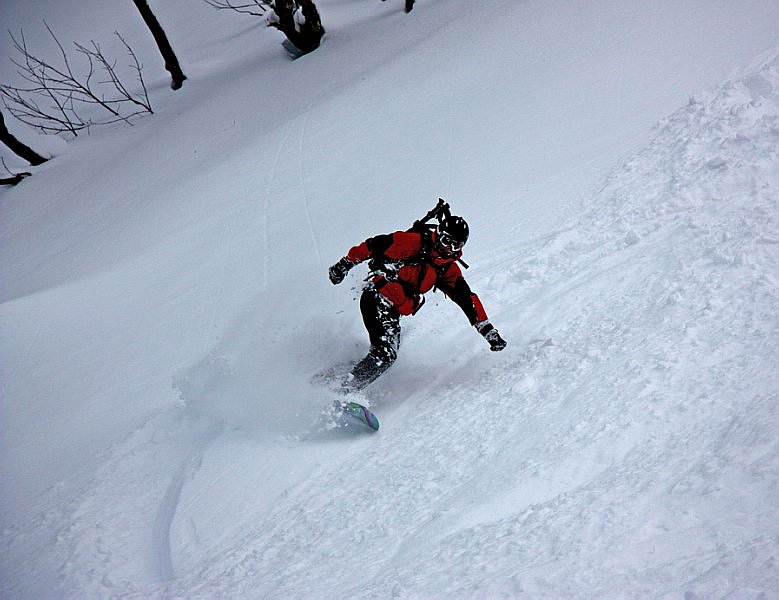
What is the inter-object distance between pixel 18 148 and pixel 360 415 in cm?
1473

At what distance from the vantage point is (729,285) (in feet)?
13.5

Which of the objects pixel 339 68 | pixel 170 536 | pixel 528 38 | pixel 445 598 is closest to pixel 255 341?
pixel 170 536

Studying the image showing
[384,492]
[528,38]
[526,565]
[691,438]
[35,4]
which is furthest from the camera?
[35,4]

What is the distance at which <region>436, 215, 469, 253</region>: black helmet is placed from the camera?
434 cm

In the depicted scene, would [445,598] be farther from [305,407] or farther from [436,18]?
[436,18]

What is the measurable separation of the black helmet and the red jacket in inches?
4.2

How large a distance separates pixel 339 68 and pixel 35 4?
20882mm

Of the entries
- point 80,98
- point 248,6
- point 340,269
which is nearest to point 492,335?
point 340,269

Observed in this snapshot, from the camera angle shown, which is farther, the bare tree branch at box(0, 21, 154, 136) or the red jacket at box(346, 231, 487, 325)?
the bare tree branch at box(0, 21, 154, 136)

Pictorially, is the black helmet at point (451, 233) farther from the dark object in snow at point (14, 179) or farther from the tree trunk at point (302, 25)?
the dark object in snow at point (14, 179)

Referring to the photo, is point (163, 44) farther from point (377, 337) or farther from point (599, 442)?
point (599, 442)

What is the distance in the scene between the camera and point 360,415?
14.4 feet

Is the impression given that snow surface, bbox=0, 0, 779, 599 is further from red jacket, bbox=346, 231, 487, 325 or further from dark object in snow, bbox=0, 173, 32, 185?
dark object in snow, bbox=0, 173, 32, 185

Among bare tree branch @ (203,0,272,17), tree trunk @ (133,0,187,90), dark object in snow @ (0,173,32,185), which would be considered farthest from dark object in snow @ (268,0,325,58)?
dark object in snow @ (0,173,32,185)
